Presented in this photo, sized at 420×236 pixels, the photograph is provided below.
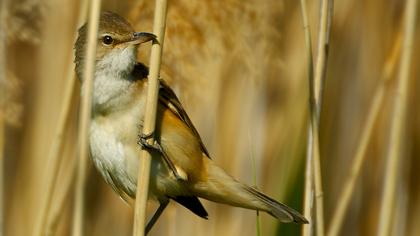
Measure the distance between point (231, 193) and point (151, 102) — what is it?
587 millimetres

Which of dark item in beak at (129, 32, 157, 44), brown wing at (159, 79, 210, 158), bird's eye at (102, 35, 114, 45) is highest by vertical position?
bird's eye at (102, 35, 114, 45)

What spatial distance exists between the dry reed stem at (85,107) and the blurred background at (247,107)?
2.31 ft

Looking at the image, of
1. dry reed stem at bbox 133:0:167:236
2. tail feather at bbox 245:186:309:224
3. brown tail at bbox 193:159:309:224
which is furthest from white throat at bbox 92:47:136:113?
tail feather at bbox 245:186:309:224

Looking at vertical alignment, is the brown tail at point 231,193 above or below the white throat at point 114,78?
below

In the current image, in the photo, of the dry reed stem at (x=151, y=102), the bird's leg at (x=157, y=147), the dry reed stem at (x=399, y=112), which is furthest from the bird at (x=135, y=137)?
the dry reed stem at (x=399, y=112)

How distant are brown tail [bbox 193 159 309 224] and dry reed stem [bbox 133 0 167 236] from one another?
0.48 m

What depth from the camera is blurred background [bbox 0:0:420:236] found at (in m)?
2.82

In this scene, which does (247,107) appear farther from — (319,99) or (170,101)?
(319,99)

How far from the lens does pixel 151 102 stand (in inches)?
73.4

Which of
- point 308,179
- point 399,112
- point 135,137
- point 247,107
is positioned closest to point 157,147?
point 135,137

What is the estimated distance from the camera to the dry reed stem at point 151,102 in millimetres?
1834

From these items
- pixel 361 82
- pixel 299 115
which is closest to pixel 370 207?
pixel 361 82

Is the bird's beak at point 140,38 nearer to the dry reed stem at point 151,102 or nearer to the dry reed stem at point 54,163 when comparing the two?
the dry reed stem at point 151,102

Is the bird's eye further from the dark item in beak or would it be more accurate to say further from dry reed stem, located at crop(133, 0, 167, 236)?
dry reed stem, located at crop(133, 0, 167, 236)
